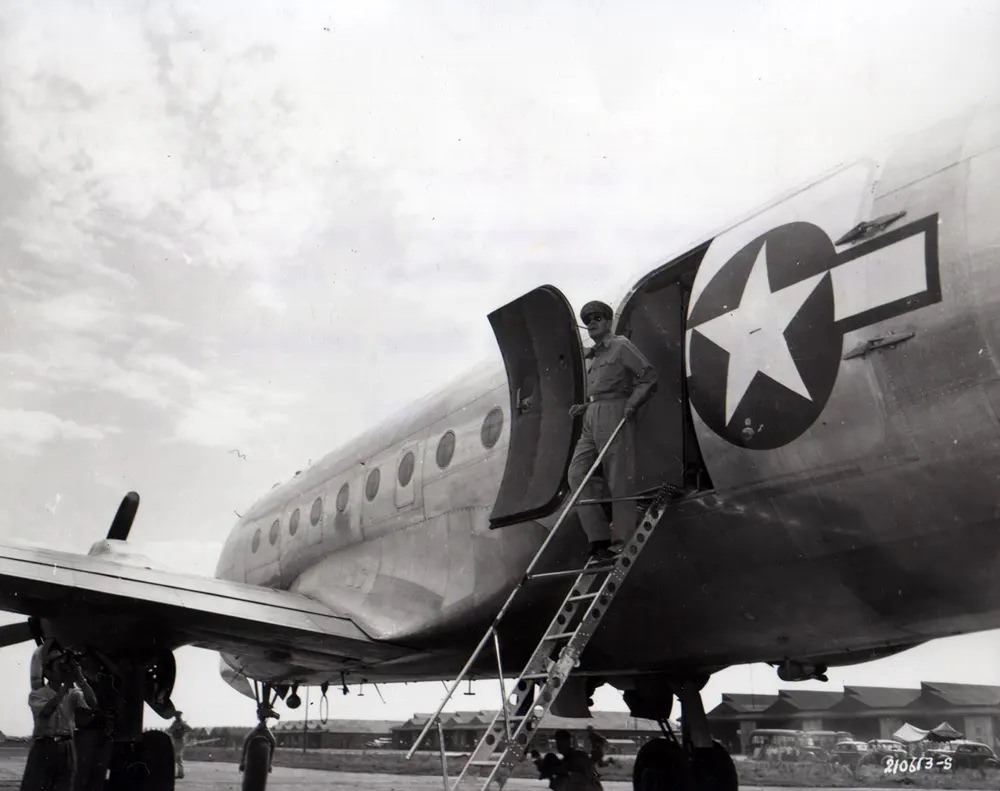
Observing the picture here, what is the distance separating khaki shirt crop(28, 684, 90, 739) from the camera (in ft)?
29.5

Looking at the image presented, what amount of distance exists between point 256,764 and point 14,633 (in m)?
4.10

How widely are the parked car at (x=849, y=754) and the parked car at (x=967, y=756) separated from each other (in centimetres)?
255

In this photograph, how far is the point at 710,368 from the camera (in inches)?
254

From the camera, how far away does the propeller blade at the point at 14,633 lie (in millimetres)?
10664

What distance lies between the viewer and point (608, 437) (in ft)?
22.4

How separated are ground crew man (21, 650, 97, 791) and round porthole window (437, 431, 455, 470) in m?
3.71

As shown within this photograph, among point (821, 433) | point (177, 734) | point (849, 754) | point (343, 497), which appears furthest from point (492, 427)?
point (849, 754)

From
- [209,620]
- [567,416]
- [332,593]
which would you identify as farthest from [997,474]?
[332,593]

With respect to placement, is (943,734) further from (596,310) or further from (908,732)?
(596,310)

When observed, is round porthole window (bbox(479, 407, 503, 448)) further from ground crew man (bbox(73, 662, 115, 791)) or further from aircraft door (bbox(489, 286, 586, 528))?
ground crew man (bbox(73, 662, 115, 791))

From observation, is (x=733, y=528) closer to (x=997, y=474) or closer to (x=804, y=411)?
(x=804, y=411)

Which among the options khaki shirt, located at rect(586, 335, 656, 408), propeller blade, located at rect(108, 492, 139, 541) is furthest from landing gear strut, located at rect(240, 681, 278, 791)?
khaki shirt, located at rect(586, 335, 656, 408)

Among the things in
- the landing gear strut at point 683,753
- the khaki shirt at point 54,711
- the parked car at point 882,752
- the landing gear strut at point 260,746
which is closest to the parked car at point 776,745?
the parked car at point 882,752

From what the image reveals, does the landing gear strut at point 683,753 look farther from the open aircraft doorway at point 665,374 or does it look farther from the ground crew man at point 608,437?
the open aircraft doorway at point 665,374
